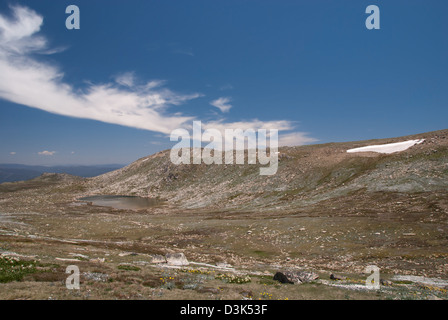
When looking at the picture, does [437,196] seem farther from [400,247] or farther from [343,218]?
[400,247]

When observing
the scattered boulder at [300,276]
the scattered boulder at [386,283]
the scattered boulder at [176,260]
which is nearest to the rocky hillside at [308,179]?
the scattered boulder at [386,283]

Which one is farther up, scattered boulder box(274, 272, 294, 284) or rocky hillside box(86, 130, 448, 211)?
rocky hillside box(86, 130, 448, 211)

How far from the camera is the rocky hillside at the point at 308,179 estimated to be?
73812 mm

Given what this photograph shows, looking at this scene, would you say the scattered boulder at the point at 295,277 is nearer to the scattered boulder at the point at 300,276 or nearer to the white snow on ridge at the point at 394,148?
the scattered boulder at the point at 300,276

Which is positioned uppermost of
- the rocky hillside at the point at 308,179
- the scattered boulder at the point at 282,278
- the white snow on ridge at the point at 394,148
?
the white snow on ridge at the point at 394,148

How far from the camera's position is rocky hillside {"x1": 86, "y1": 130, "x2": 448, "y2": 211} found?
242ft

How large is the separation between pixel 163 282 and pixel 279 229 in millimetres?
37267

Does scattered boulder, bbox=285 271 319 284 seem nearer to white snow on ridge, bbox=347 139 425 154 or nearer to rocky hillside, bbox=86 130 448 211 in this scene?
rocky hillside, bbox=86 130 448 211

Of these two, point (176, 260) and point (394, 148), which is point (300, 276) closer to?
point (176, 260)

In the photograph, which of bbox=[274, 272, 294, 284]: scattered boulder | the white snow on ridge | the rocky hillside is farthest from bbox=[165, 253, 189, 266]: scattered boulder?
the white snow on ridge

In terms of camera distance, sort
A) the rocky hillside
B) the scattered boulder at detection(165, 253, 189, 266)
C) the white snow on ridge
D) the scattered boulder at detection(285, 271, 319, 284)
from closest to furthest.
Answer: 1. the scattered boulder at detection(285, 271, 319, 284)
2. the scattered boulder at detection(165, 253, 189, 266)
3. the rocky hillside
4. the white snow on ridge

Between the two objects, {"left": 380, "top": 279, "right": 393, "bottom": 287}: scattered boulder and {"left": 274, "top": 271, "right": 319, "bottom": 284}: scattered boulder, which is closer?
{"left": 274, "top": 271, "right": 319, "bottom": 284}: scattered boulder
